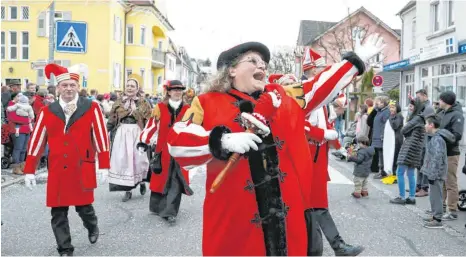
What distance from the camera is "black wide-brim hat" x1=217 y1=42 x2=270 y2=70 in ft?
10.9

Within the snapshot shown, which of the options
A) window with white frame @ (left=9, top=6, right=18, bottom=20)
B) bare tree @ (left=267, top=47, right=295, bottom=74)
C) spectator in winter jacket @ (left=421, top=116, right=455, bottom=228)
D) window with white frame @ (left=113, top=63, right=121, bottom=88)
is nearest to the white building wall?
bare tree @ (left=267, top=47, right=295, bottom=74)

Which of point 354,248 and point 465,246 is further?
point 465,246

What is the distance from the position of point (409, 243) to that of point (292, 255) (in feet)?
11.7

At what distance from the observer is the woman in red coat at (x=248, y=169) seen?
3.07 m

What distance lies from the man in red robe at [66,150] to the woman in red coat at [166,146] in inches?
71.8

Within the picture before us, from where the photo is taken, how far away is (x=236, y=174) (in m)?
3.11

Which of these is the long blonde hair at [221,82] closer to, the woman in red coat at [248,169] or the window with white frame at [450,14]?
the woman in red coat at [248,169]

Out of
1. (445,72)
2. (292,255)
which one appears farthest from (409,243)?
(445,72)

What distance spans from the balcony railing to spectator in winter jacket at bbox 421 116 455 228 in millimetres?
40490

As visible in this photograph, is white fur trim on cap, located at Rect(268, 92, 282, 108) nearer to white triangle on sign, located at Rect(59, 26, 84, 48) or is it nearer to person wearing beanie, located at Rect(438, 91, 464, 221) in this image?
person wearing beanie, located at Rect(438, 91, 464, 221)

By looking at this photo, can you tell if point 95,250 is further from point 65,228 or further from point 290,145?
point 290,145

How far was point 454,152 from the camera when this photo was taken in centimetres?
778

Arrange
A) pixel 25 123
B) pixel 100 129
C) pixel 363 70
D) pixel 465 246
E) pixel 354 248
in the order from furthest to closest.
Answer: pixel 25 123, pixel 465 246, pixel 100 129, pixel 354 248, pixel 363 70

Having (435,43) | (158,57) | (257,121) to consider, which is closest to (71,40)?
(257,121)
